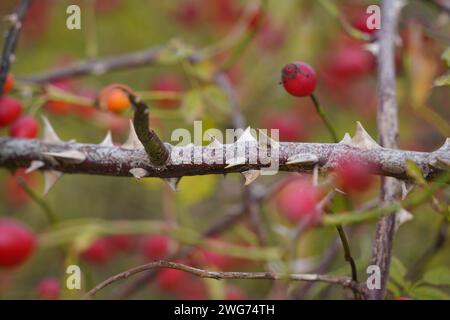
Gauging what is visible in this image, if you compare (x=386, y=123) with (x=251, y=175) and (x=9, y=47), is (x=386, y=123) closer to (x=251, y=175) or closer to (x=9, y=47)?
Result: (x=251, y=175)

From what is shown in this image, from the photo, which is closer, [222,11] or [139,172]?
[139,172]

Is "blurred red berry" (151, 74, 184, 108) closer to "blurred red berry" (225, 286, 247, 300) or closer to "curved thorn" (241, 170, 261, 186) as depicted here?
"blurred red berry" (225, 286, 247, 300)

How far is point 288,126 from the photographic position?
2.00 m

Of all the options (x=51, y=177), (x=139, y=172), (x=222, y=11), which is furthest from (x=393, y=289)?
(x=222, y=11)

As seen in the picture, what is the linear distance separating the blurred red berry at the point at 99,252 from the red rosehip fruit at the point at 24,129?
884 mm

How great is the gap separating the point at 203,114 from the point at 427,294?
689 millimetres

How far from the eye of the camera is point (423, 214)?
1521 millimetres

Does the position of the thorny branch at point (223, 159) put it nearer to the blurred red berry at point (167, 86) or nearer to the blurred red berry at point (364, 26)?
the blurred red berry at point (364, 26)

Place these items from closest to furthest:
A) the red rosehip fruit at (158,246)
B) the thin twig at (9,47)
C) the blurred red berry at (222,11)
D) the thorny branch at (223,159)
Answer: the thorny branch at (223,159) < the thin twig at (9,47) < the red rosehip fruit at (158,246) < the blurred red berry at (222,11)

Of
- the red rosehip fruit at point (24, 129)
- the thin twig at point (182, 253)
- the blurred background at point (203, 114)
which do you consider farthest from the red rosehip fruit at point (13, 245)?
the red rosehip fruit at point (24, 129)

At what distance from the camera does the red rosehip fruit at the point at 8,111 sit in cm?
101

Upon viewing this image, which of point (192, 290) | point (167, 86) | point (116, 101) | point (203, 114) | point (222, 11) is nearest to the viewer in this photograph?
point (116, 101)
